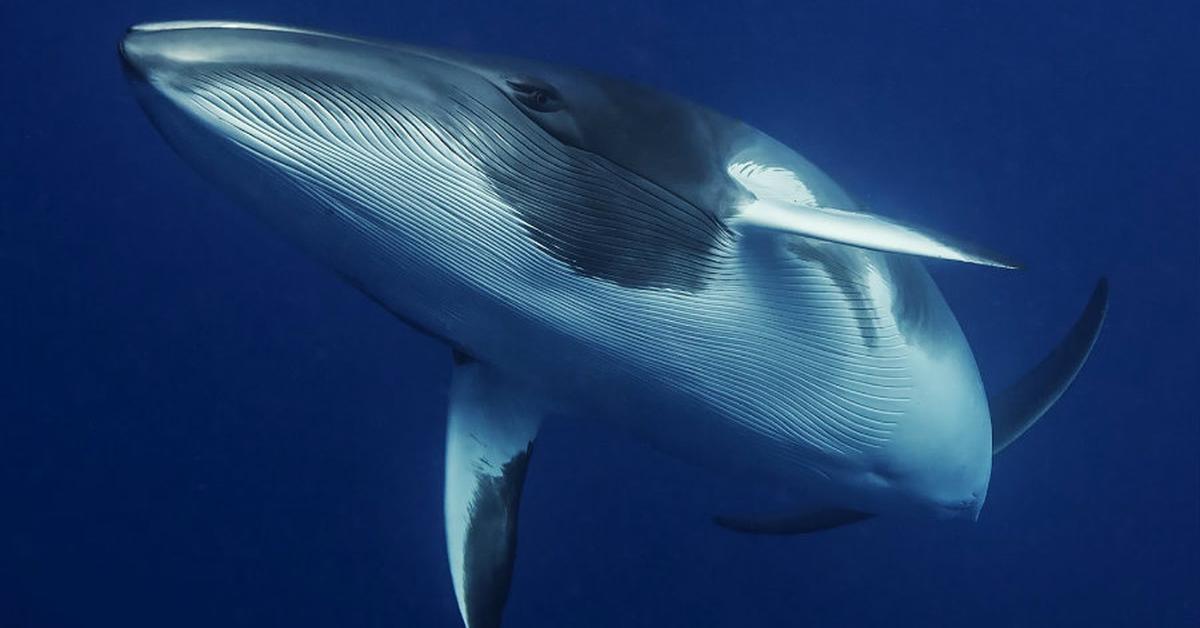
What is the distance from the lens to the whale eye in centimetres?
380

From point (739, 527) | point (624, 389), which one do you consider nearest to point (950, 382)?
point (624, 389)

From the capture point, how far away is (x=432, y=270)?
12.9 feet

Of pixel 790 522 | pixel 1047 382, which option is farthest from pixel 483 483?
pixel 1047 382

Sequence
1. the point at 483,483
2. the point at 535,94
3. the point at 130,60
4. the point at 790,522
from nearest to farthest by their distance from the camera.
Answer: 1. the point at 130,60
2. the point at 535,94
3. the point at 483,483
4. the point at 790,522

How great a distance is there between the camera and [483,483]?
6.39 meters

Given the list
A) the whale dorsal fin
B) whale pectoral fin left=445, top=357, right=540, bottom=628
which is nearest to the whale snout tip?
the whale dorsal fin

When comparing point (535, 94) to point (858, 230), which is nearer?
point (535, 94)

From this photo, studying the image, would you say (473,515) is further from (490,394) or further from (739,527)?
(739,527)

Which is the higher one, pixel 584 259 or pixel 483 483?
pixel 584 259

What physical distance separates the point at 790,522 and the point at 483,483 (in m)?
2.79

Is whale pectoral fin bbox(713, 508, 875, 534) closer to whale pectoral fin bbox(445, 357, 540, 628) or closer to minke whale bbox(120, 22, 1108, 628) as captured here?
minke whale bbox(120, 22, 1108, 628)

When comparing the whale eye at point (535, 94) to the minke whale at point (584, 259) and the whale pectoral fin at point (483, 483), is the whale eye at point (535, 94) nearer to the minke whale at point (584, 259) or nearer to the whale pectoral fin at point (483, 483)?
the minke whale at point (584, 259)

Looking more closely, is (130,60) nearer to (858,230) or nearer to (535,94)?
(535,94)

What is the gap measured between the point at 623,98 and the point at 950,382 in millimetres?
2708
